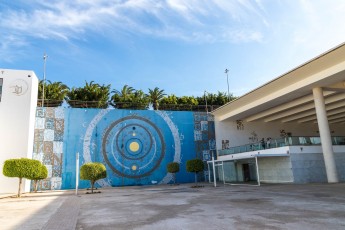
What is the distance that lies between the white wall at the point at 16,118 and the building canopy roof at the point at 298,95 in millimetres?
21907

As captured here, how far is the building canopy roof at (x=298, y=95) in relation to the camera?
20797mm

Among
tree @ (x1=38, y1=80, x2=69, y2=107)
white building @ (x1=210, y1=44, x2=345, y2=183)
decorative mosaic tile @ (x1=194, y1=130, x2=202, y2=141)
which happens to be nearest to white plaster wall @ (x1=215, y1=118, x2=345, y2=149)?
white building @ (x1=210, y1=44, x2=345, y2=183)

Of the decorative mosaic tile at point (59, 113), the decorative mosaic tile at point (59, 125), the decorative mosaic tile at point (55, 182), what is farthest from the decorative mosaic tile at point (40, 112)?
the decorative mosaic tile at point (55, 182)

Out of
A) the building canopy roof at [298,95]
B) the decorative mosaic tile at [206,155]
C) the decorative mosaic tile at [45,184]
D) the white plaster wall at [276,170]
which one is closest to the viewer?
the building canopy roof at [298,95]

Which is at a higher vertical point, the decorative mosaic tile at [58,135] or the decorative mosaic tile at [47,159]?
the decorative mosaic tile at [58,135]

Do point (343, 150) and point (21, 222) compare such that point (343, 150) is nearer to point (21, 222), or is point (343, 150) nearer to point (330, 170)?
point (330, 170)

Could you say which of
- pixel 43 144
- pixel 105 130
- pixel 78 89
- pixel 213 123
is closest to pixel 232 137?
pixel 213 123

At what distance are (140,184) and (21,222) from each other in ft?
79.1

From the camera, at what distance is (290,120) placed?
37656 mm

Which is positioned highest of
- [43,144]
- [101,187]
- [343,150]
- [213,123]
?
[213,123]

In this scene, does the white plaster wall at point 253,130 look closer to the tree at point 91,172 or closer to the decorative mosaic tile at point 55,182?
the tree at point 91,172

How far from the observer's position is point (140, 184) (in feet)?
108

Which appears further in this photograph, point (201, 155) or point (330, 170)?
point (201, 155)

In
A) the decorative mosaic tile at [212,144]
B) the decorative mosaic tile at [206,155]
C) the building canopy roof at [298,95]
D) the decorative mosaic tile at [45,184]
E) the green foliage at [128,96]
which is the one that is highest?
the green foliage at [128,96]
